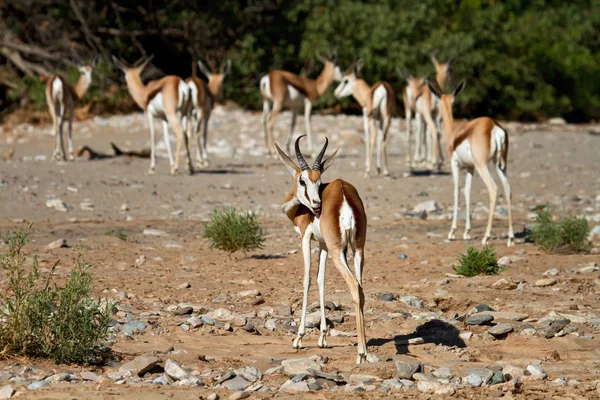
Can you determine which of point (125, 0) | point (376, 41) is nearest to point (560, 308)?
point (376, 41)

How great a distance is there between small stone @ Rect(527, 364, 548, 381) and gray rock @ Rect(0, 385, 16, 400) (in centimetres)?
331

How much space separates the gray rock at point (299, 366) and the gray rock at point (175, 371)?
660 mm

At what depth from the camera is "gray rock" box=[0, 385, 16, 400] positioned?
17.5 feet

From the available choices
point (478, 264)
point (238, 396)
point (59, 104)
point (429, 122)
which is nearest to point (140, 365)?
point (238, 396)

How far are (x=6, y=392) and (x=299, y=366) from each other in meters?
1.84

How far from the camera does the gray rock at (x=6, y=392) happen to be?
17.5 feet

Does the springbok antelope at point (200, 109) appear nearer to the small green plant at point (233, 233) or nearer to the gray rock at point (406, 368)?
the small green plant at point (233, 233)

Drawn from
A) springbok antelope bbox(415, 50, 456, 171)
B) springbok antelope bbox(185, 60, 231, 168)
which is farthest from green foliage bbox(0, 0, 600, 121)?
springbok antelope bbox(415, 50, 456, 171)

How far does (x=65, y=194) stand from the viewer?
46.7 ft

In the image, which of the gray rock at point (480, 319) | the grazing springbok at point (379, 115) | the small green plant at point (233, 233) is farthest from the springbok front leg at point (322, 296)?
the grazing springbok at point (379, 115)

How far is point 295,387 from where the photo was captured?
224 inches

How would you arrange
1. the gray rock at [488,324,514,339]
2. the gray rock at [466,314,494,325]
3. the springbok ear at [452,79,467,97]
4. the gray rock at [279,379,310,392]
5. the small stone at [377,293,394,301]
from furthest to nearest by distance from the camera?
the springbok ear at [452,79,467,97] → the small stone at [377,293,394,301] → the gray rock at [466,314,494,325] → the gray rock at [488,324,514,339] → the gray rock at [279,379,310,392]

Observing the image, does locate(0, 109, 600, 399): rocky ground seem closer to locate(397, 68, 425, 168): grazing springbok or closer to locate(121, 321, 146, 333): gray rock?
locate(121, 321, 146, 333): gray rock

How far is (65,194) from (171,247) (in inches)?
154
